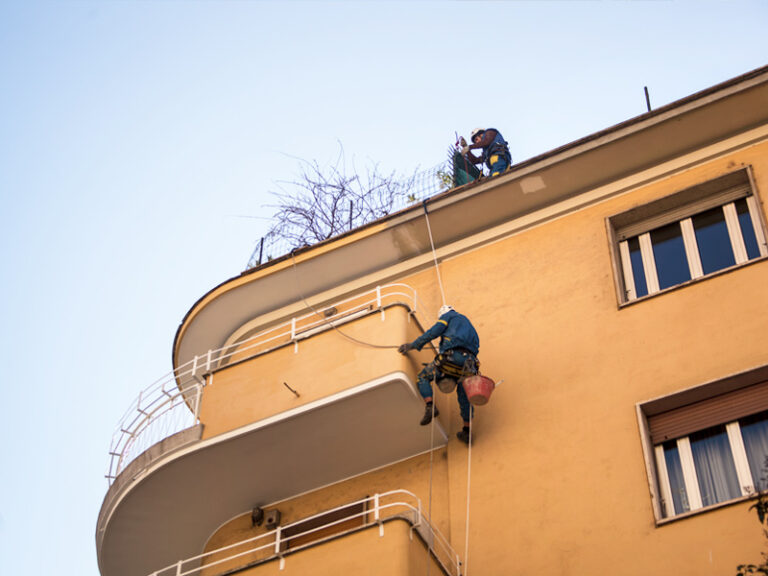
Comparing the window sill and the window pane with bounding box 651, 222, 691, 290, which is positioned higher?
the window pane with bounding box 651, 222, 691, 290

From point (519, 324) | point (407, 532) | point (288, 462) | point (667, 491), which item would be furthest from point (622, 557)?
point (288, 462)

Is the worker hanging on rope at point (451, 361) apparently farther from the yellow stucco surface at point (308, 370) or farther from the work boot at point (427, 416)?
the yellow stucco surface at point (308, 370)

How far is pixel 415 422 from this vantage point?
11.7 metres

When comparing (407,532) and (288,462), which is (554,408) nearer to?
(407,532)

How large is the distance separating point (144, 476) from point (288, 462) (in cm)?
179

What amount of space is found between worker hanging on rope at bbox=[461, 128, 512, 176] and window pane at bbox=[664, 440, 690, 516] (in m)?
5.89

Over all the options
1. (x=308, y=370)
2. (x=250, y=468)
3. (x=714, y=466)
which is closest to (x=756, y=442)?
(x=714, y=466)

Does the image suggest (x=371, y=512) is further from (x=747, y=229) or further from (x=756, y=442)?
(x=747, y=229)

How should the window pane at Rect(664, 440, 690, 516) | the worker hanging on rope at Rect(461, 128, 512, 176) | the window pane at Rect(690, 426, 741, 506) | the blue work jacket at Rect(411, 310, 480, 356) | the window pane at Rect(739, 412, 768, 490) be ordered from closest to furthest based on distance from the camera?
the window pane at Rect(739, 412, 768, 490) < the window pane at Rect(690, 426, 741, 506) < the window pane at Rect(664, 440, 690, 516) < the blue work jacket at Rect(411, 310, 480, 356) < the worker hanging on rope at Rect(461, 128, 512, 176)

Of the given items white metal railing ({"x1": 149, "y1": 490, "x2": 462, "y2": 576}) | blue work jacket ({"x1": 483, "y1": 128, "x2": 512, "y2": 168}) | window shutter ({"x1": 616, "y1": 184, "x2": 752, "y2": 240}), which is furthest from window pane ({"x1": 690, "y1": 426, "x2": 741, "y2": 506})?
blue work jacket ({"x1": 483, "y1": 128, "x2": 512, "y2": 168})

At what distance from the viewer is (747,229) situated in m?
11.6

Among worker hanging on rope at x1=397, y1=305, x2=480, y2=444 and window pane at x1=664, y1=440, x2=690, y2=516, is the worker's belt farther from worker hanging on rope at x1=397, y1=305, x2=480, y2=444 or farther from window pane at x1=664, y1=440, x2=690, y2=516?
window pane at x1=664, y1=440, x2=690, y2=516

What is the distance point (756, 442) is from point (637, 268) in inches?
120

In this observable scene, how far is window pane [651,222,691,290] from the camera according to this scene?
11.8 m
